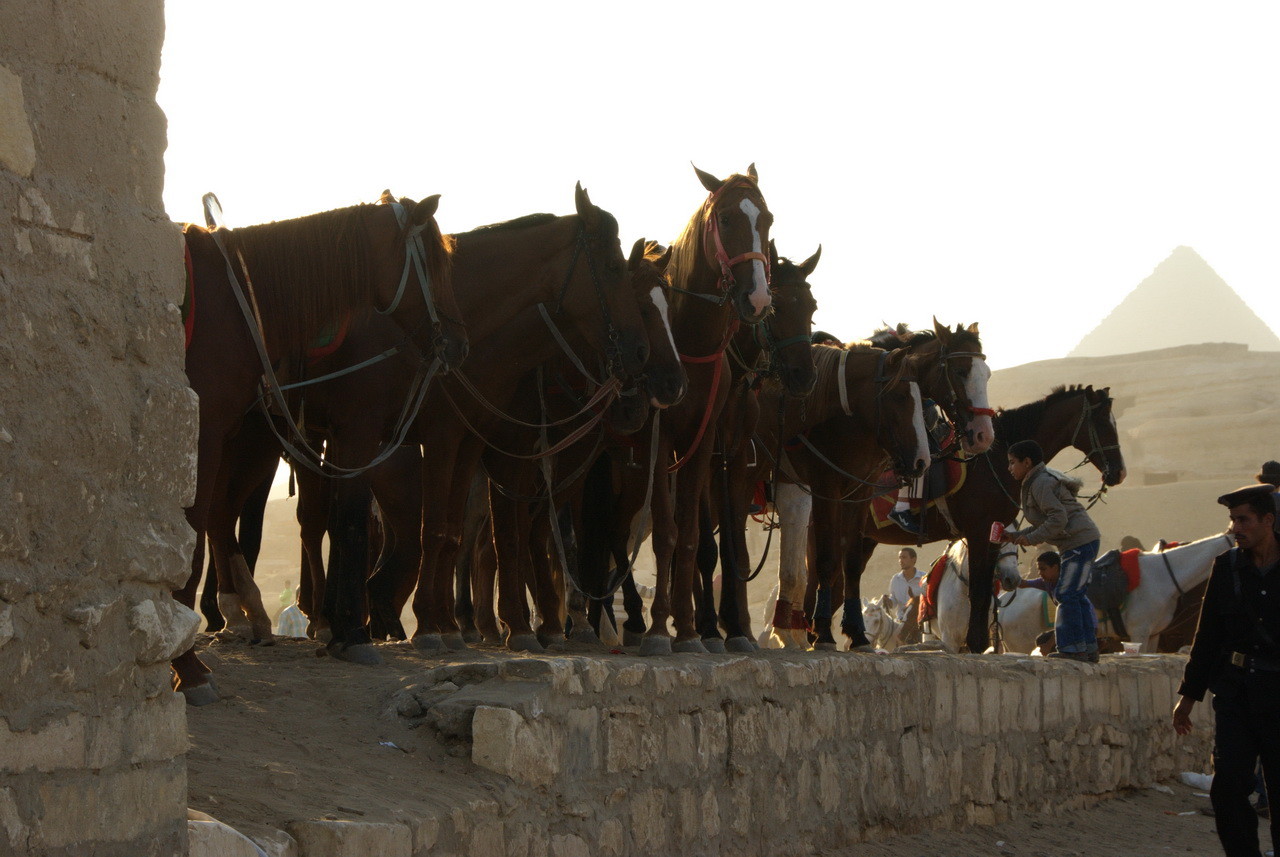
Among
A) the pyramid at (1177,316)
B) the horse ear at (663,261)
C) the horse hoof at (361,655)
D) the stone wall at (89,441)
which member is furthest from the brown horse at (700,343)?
the pyramid at (1177,316)

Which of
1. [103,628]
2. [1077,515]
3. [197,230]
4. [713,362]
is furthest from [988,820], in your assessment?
[103,628]

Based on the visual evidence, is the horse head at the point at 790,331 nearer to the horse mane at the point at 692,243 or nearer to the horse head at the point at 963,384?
the horse mane at the point at 692,243

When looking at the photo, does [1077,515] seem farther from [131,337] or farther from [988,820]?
[131,337]

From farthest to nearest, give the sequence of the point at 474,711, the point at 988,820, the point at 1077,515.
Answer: the point at 1077,515 < the point at 988,820 < the point at 474,711

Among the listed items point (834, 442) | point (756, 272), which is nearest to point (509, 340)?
point (756, 272)

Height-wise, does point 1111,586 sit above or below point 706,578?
below

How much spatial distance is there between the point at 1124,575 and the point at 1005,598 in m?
1.35

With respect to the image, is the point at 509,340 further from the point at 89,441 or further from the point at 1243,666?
the point at 89,441

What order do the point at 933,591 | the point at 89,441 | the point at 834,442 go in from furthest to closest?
1. the point at 933,591
2. the point at 834,442
3. the point at 89,441

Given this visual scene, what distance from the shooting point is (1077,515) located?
11.6 metres

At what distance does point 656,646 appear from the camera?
25.4 feet

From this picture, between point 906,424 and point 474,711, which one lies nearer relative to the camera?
point 474,711

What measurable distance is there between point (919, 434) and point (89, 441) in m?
Answer: 8.12

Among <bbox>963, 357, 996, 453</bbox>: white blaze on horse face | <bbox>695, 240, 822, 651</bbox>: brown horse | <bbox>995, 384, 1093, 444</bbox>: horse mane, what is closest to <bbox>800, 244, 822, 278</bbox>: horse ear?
<bbox>695, 240, 822, 651</bbox>: brown horse
